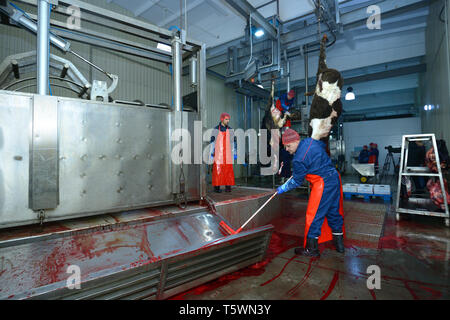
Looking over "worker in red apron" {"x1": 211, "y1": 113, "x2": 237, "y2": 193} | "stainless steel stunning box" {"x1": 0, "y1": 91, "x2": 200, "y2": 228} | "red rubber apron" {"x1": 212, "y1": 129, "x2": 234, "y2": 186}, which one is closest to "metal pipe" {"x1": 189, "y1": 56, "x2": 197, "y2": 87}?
"stainless steel stunning box" {"x1": 0, "y1": 91, "x2": 200, "y2": 228}

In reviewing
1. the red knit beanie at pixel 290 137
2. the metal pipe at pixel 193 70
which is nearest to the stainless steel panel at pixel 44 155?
the metal pipe at pixel 193 70

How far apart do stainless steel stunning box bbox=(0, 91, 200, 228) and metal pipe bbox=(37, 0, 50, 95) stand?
161 millimetres

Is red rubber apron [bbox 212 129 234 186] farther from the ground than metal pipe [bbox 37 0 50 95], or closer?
closer

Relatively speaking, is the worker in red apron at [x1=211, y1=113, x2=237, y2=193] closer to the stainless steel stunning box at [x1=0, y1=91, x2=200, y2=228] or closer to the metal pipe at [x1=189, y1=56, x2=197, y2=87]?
the metal pipe at [x1=189, y1=56, x2=197, y2=87]

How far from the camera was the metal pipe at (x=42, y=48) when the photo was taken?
2072 mm

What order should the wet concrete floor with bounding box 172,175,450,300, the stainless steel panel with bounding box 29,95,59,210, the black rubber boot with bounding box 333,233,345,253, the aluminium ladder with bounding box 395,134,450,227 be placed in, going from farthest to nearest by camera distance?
the aluminium ladder with bounding box 395,134,450,227 < the black rubber boot with bounding box 333,233,345,253 < the stainless steel panel with bounding box 29,95,59,210 < the wet concrete floor with bounding box 172,175,450,300

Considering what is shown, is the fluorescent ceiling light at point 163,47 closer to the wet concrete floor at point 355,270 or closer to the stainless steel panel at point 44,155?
the stainless steel panel at point 44,155

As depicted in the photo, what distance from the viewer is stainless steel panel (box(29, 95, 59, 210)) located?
198 cm

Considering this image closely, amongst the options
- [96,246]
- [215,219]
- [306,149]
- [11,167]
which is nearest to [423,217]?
[306,149]

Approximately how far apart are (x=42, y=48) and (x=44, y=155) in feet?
3.38

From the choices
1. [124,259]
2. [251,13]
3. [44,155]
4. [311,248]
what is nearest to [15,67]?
[44,155]

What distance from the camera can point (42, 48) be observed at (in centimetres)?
210

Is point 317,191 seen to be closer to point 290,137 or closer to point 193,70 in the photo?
point 290,137
